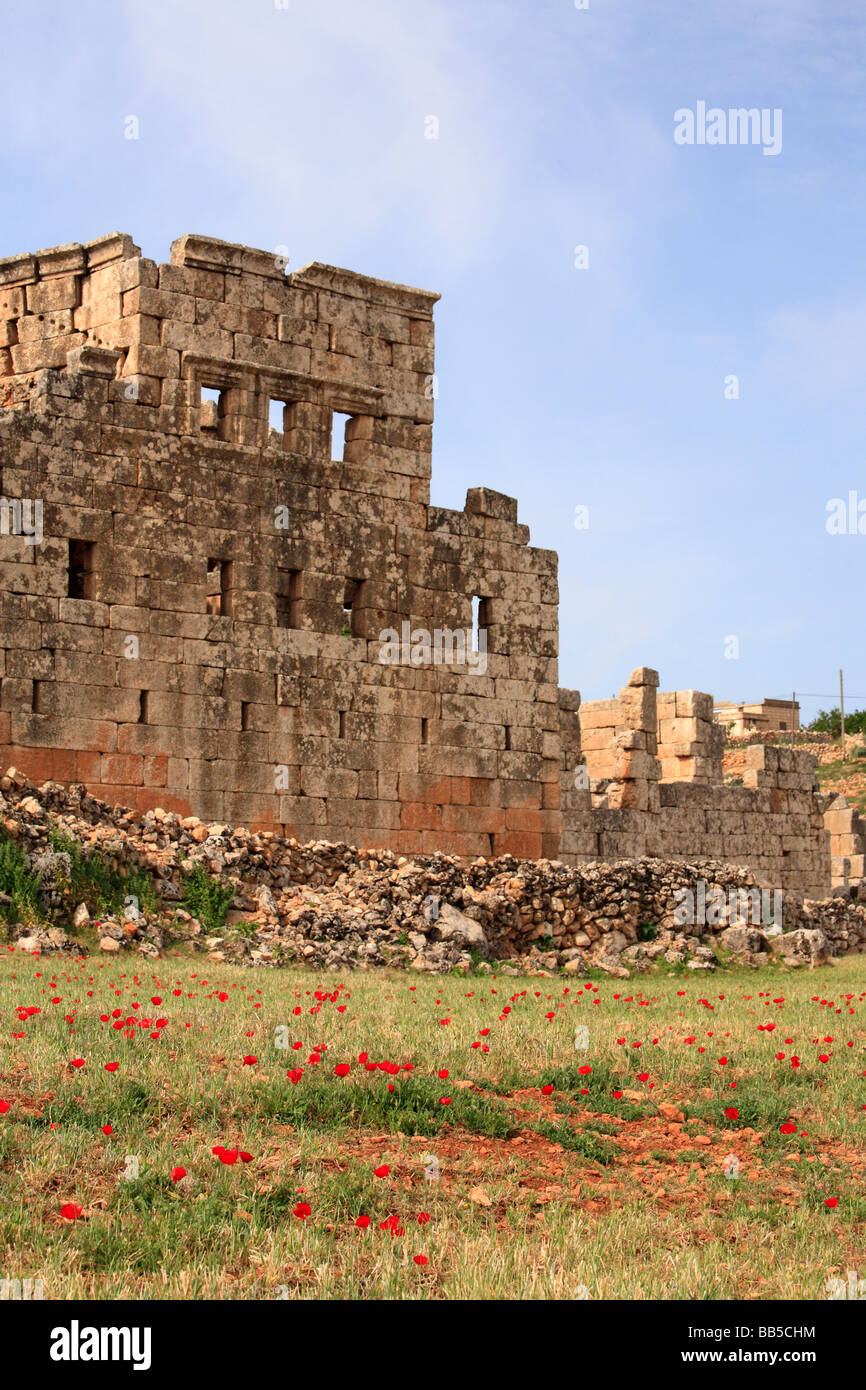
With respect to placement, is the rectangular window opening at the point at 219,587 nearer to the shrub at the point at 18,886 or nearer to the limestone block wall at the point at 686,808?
the shrub at the point at 18,886

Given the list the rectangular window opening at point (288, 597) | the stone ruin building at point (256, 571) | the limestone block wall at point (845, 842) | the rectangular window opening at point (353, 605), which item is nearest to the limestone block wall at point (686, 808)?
the limestone block wall at point (845, 842)

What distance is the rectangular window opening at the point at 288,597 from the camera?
16578mm

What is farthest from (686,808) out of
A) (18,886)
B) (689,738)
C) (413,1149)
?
(413,1149)

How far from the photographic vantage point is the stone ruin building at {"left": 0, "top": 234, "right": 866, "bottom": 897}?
49.3 feet

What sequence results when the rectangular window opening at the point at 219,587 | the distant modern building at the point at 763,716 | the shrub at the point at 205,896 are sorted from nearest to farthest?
the shrub at the point at 205,896, the rectangular window opening at the point at 219,587, the distant modern building at the point at 763,716

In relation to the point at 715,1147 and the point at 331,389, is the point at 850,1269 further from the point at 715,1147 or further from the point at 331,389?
the point at 331,389

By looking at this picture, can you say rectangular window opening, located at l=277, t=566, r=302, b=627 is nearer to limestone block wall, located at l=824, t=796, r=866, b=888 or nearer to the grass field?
the grass field

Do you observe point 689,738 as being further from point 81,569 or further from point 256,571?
point 81,569

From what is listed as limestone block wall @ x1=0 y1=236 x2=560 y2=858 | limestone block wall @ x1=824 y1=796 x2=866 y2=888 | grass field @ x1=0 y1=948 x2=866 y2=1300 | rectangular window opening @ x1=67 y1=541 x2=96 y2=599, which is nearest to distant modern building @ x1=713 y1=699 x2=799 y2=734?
limestone block wall @ x1=824 y1=796 x2=866 y2=888

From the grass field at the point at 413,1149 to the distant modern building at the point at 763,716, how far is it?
42.9m

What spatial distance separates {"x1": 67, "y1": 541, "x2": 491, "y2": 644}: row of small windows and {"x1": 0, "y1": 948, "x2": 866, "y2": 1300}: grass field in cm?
593

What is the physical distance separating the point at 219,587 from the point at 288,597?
76 centimetres

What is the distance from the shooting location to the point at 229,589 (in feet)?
53.0

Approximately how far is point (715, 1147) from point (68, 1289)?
357 centimetres
